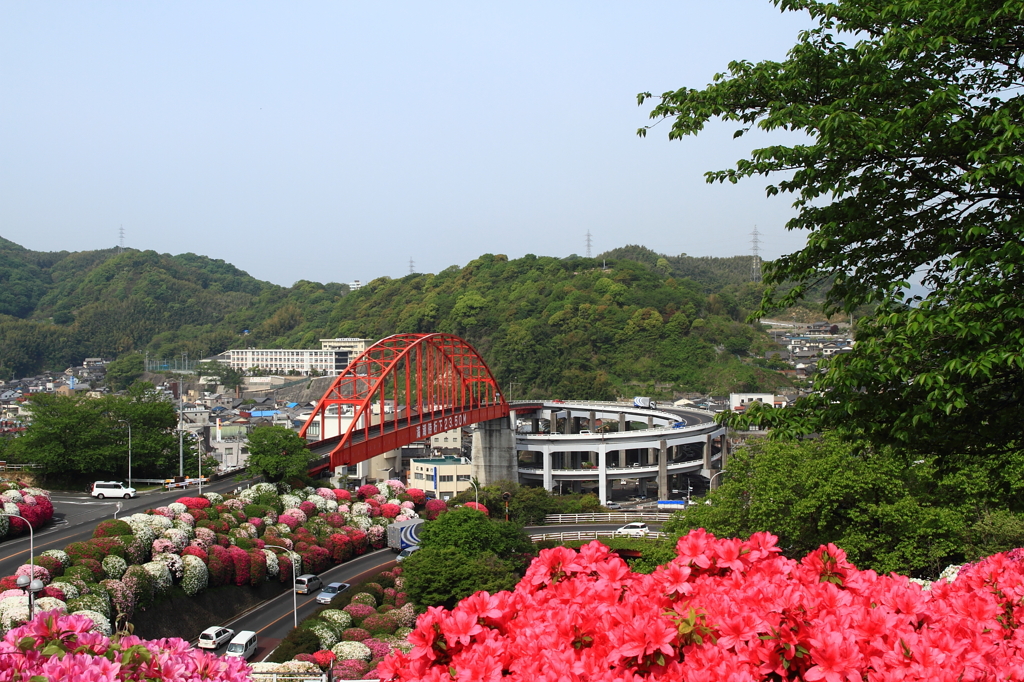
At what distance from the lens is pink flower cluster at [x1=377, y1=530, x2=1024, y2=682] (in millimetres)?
3842

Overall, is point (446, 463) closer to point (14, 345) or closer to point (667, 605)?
point (667, 605)

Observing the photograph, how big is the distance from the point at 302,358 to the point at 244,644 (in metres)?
129

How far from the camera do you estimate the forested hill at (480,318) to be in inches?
4003

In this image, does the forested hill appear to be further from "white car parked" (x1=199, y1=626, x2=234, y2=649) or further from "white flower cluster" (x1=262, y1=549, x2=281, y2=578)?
"white car parked" (x1=199, y1=626, x2=234, y2=649)

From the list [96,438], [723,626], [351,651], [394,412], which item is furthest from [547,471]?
[723,626]

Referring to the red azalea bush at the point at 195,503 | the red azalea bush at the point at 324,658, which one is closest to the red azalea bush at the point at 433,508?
the red azalea bush at the point at 195,503

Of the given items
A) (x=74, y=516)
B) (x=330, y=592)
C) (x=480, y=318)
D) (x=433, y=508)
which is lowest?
(x=433, y=508)

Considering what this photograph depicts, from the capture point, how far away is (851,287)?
295 inches

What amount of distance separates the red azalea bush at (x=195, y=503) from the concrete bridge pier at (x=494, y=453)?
113 ft

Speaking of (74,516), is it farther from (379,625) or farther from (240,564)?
(379,625)

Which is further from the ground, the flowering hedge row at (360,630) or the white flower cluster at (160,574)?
the white flower cluster at (160,574)

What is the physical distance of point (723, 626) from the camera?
13.2ft

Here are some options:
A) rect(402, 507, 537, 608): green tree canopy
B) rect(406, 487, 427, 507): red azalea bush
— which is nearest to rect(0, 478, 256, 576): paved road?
rect(406, 487, 427, 507): red azalea bush

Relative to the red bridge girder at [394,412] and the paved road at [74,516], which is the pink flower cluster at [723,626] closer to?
the paved road at [74,516]
